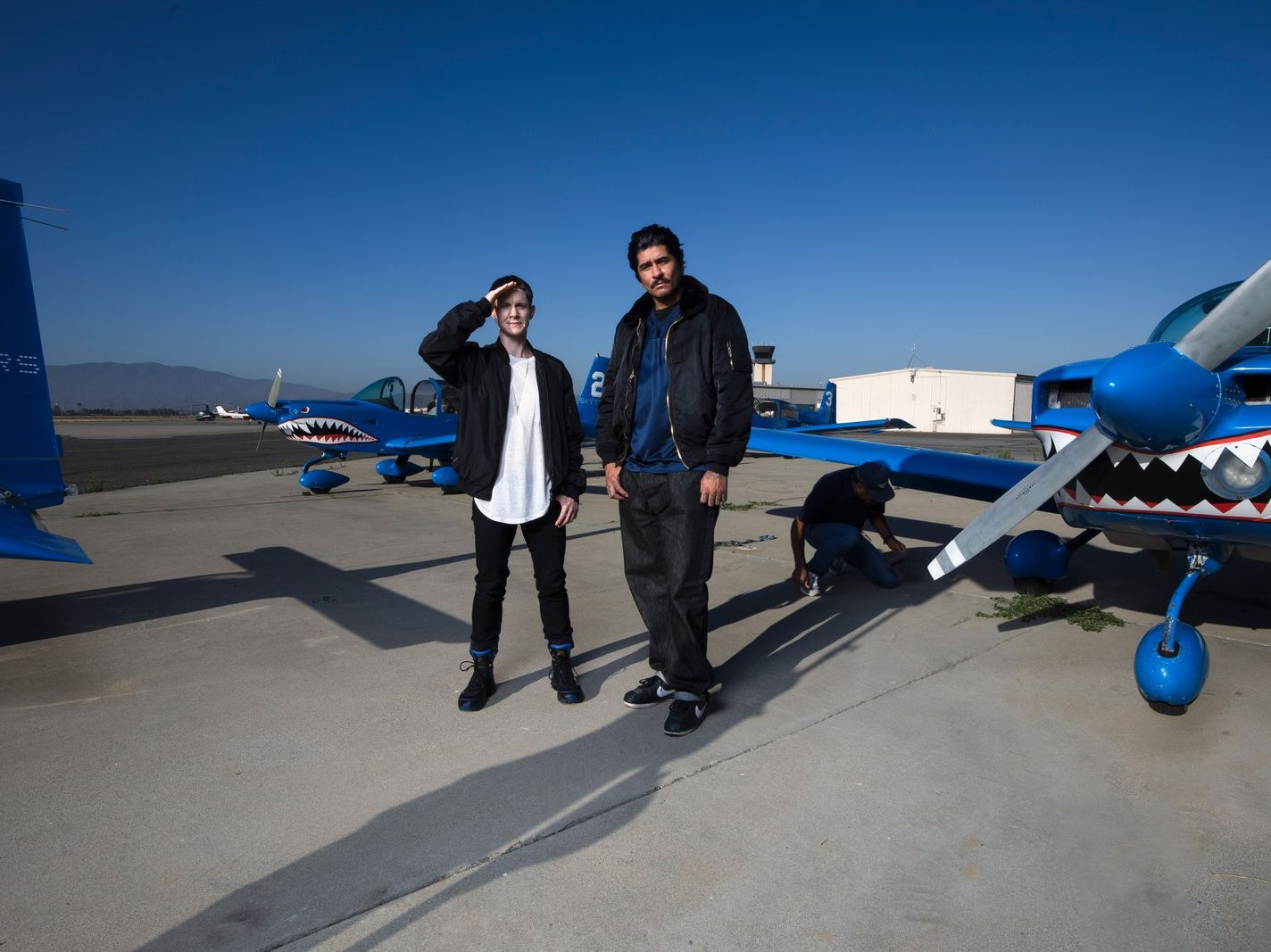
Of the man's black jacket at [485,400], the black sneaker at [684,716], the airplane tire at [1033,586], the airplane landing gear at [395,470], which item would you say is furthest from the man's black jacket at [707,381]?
the airplane landing gear at [395,470]

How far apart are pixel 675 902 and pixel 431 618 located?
297cm

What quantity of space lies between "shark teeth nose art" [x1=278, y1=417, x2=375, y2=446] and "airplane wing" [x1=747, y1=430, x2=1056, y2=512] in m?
7.86

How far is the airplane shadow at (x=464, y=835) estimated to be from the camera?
181 cm

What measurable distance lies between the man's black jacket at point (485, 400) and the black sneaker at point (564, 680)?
712 mm

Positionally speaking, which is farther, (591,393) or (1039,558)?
(591,393)

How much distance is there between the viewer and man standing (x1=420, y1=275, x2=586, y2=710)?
10.3ft

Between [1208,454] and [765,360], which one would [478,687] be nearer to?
[1208,454]

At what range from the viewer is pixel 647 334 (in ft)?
10.2

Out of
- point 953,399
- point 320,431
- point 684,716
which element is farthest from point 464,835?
point 953,399

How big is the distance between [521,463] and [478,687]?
0.97 metres

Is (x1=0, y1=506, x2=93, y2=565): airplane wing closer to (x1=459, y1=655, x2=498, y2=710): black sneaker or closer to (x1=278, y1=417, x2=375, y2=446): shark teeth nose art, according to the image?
(x1=459, y1=655, x2=498, y2=710): black sneaker

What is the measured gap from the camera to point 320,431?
11930 millimetres

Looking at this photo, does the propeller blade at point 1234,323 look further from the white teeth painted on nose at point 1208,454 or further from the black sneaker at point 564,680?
the black sneaker at point 564,680

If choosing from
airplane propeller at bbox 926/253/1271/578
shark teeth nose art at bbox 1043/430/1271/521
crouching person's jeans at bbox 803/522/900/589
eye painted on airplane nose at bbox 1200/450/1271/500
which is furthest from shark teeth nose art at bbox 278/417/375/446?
eye painted on airplane nose at bbox 1200/450/1271/500
